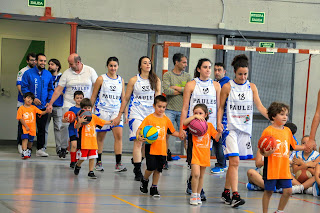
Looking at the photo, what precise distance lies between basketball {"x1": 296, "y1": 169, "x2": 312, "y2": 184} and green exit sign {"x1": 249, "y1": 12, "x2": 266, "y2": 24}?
6.35 meters

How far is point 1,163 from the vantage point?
11.2 metres

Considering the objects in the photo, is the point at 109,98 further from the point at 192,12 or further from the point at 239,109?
the point at 192,12

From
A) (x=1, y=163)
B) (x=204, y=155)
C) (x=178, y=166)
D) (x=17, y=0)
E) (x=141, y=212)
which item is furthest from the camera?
(x=17, y=0)

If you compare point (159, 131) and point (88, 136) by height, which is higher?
point (159, 131)

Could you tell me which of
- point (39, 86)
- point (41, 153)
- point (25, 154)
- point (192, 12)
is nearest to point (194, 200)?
point (25, 154)

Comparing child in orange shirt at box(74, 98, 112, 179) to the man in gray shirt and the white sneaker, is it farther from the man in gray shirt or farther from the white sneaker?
the white sneaker

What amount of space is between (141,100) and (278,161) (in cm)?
347

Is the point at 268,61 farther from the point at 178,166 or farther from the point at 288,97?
the point at 178,166

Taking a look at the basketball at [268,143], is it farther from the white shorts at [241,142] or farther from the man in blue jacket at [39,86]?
the man in blue jacket at [39,86]

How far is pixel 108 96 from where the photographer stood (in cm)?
1045

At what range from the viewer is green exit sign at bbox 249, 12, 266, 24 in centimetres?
1492

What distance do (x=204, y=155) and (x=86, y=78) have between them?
420 centimetres

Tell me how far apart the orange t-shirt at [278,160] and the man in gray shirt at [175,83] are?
16.1 feet

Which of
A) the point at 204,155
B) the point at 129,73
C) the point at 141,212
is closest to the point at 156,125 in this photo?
the point at 204,155
